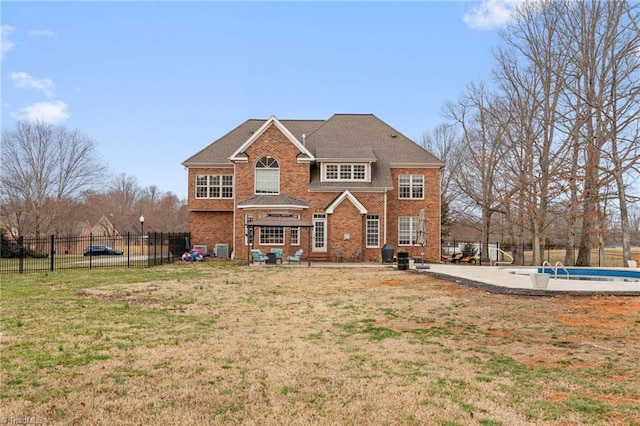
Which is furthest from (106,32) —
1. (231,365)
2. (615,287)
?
(615,287)

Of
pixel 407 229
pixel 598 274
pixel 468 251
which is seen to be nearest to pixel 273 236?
pixel 407 229

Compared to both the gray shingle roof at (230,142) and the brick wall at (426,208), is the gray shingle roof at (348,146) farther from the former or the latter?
the brick wall at (426,208)

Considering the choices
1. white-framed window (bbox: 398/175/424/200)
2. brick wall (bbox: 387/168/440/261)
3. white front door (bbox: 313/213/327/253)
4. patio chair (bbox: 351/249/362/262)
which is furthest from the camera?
white-framed window (bbox: 398/175/424/200)

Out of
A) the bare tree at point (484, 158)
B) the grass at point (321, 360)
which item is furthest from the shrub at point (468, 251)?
the grass at point (321, 360)

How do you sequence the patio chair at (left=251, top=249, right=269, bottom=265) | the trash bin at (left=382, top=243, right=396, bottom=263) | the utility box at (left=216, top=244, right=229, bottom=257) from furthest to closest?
the utility box at (left=216, top=244, right=229, bottom=257), the trash bin at (left=382, top=243, right=396, bottom=263), the patio chair at (left=251, top=249, right=269, bottom=265)

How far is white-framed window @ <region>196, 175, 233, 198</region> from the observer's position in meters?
32.5

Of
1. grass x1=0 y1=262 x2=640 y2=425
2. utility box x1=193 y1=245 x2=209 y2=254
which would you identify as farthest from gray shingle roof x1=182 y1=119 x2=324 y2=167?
grass x1=0 y1=262 x2=640 y2=425

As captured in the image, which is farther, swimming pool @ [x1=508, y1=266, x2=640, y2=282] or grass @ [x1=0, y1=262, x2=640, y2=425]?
swimming pool @ [x1=508, y1=266, x2=640, y2=282]

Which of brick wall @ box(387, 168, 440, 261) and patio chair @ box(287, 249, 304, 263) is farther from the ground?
brick wall @ box(387, 168, 440, 261)

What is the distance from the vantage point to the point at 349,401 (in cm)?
497

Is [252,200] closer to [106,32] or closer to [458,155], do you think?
[106,32]

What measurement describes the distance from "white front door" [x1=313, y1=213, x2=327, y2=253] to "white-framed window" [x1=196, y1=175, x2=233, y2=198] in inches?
266

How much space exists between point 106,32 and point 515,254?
32.1m

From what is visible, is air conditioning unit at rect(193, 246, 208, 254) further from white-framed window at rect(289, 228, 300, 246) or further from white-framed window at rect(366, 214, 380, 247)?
white-framed window at rect(366, 214, 380, 247)
